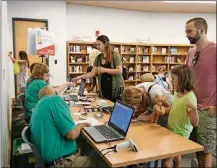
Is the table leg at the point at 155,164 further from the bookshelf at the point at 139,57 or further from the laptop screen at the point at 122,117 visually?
the bookshelf at the point at 139,57

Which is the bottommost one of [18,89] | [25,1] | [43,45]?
[18,89]

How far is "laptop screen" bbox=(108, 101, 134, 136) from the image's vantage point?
169cm

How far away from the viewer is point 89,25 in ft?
21.8

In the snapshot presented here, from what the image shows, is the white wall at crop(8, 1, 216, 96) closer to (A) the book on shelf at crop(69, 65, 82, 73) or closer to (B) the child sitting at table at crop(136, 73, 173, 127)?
(A) the book on shelf at crop(69, 65, 82, 73)

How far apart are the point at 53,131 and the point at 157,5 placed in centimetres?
577

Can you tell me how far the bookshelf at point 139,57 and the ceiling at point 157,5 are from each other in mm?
1110

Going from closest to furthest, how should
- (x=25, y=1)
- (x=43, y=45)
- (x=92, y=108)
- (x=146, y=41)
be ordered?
1. (x=92, y=108)
2. (x=43, y=45)
3. (x=25, y=1)
4. (x=146, y=41)

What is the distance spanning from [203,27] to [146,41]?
5.26m

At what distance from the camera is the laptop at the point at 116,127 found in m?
1.67

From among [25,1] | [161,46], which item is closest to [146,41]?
[161,46]

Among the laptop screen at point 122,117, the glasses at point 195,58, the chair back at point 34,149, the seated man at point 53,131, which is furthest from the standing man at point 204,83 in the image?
the chair back at point 34,149

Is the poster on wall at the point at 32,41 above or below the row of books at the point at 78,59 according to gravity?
above

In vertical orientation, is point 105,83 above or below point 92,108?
above

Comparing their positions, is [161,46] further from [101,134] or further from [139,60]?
[101,134]
